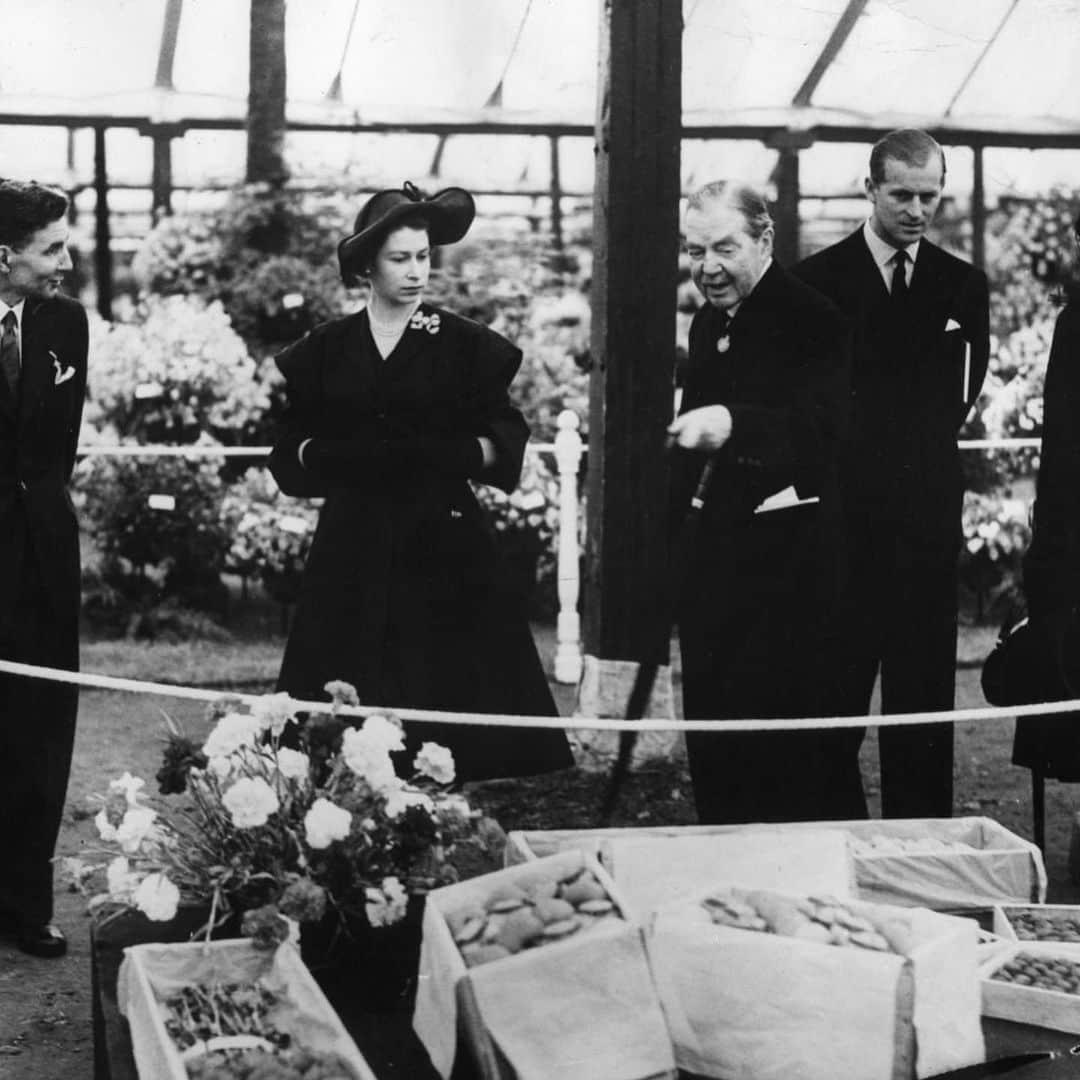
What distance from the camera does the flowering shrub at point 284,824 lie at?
4336mm

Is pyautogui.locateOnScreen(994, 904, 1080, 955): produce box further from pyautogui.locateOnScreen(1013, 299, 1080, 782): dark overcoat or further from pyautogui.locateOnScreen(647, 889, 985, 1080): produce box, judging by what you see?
pyautogui.locateOnScreen(1013, 299, 1080, 782): dark overcoat

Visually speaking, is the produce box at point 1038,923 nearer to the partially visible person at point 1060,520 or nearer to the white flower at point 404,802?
the partially visible person at point 1060,520

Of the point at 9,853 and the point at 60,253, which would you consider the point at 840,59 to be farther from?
the point at 9,853

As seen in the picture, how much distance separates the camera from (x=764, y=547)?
5.57 m

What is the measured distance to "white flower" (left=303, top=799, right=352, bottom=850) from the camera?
4.29 m

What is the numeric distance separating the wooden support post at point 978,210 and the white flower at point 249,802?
3.23 metres

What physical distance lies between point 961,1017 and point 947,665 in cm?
178

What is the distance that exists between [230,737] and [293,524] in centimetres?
166

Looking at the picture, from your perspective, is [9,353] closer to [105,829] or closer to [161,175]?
[161,175]

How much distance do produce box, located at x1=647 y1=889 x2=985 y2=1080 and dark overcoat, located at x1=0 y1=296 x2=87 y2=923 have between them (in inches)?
74.0

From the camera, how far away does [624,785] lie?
21.0ft

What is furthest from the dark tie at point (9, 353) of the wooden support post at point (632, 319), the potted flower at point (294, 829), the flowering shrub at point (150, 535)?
the wooden support post at point (632, 319)

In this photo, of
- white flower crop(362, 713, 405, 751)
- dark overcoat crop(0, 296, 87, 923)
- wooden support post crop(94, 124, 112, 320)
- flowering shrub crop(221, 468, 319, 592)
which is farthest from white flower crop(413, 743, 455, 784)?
wooden support post crop(94, 124, 112, 320)

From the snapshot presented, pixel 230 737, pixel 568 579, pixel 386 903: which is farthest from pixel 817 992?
pixel 568 579
